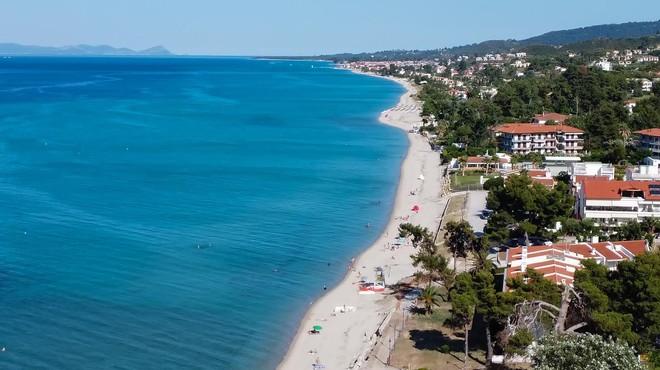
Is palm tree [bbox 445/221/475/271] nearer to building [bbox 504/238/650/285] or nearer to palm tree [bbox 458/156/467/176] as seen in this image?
building [bbox 504/238/650/285]

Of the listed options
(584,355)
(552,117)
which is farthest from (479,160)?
(584,355)

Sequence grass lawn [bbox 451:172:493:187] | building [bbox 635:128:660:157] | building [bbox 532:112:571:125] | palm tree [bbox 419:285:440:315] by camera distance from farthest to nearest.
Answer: building [bbox 532:112:571:125]
building [bbox 635:128:660:157]
grass lawn [bbox 451:172:493:187]
palm tree [bbox 419:285:440:315]

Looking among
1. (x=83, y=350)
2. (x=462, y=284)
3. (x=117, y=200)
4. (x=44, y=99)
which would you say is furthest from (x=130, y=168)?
(x=44, y=99)

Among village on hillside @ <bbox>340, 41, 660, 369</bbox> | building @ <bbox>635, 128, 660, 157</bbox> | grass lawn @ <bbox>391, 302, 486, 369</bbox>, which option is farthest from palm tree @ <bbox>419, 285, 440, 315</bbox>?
building @ <bbox>635, 128, 660, 157</bbox>

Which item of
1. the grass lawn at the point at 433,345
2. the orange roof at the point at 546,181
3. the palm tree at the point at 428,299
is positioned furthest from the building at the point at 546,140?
the grass lawn at the point at 433,345

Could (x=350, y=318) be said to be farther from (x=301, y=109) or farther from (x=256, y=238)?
(x=301, y=109)

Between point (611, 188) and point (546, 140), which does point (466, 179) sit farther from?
point (611, 188)

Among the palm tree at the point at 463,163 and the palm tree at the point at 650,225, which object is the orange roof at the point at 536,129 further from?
the palm tree at the point at 650,225
